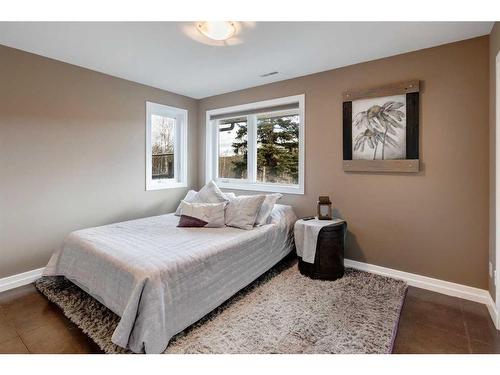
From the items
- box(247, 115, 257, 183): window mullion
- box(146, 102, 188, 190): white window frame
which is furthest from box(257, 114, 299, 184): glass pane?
box(146, 102, 188, 190): white window frame

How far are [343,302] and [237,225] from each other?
1261 mm

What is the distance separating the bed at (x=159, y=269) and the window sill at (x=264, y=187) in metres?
0.80

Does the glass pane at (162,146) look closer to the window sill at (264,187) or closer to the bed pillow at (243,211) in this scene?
the window sill at (264,187)

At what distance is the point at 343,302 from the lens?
2.28 meters

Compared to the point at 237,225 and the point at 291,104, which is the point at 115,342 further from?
the point at 291,104

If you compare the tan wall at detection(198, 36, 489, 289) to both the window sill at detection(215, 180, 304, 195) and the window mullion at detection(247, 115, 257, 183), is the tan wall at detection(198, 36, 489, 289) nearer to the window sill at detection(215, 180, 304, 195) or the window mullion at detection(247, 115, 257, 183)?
the window sill at detection(215, 180, 304, 195)

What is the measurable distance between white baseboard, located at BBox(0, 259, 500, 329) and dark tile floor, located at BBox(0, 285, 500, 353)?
0.25 ft

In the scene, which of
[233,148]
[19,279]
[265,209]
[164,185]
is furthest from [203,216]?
[19,279]

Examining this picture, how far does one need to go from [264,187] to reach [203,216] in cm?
121

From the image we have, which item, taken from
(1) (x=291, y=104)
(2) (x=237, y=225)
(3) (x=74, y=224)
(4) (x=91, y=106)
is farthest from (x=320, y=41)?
(3) (x=74, y=224)

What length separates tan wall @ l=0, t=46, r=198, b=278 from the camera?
257cm

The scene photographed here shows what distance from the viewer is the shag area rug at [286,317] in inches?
68.1

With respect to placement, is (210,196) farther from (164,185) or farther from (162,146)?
(162,146)
